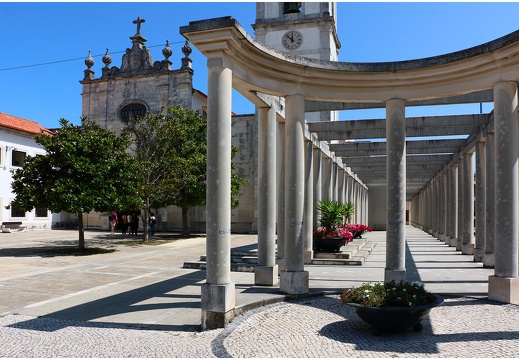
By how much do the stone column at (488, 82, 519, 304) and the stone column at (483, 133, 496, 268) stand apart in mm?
2095

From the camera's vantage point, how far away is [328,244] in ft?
48.9

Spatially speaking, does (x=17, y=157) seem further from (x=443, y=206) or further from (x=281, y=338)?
(x=281, y=338)

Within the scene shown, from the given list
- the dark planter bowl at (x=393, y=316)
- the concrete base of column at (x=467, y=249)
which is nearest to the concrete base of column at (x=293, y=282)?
the dark planter bowl at (x=393, y=316)

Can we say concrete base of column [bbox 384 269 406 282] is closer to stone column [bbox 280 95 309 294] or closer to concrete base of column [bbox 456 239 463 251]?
stone column [bbox 280 95 309 294]

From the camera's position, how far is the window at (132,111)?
38.5 meters

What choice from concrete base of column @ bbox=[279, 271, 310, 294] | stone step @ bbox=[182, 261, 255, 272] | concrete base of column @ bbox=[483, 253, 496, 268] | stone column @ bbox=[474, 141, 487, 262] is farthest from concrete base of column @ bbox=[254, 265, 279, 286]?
stone column @ bbox=[474, 141, 487, 262]

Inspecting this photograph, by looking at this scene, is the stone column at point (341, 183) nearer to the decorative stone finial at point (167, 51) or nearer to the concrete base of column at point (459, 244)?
the concrete base of column at point (459, 244)

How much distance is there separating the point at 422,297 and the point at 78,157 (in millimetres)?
14642

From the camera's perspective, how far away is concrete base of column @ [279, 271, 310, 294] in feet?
29.3

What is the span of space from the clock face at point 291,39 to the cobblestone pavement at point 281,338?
1164 inches

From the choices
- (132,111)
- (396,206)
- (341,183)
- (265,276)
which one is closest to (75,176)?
(265,276)

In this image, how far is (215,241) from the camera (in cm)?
712

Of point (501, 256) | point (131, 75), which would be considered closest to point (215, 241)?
point (501, 256)

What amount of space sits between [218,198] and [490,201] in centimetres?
754
